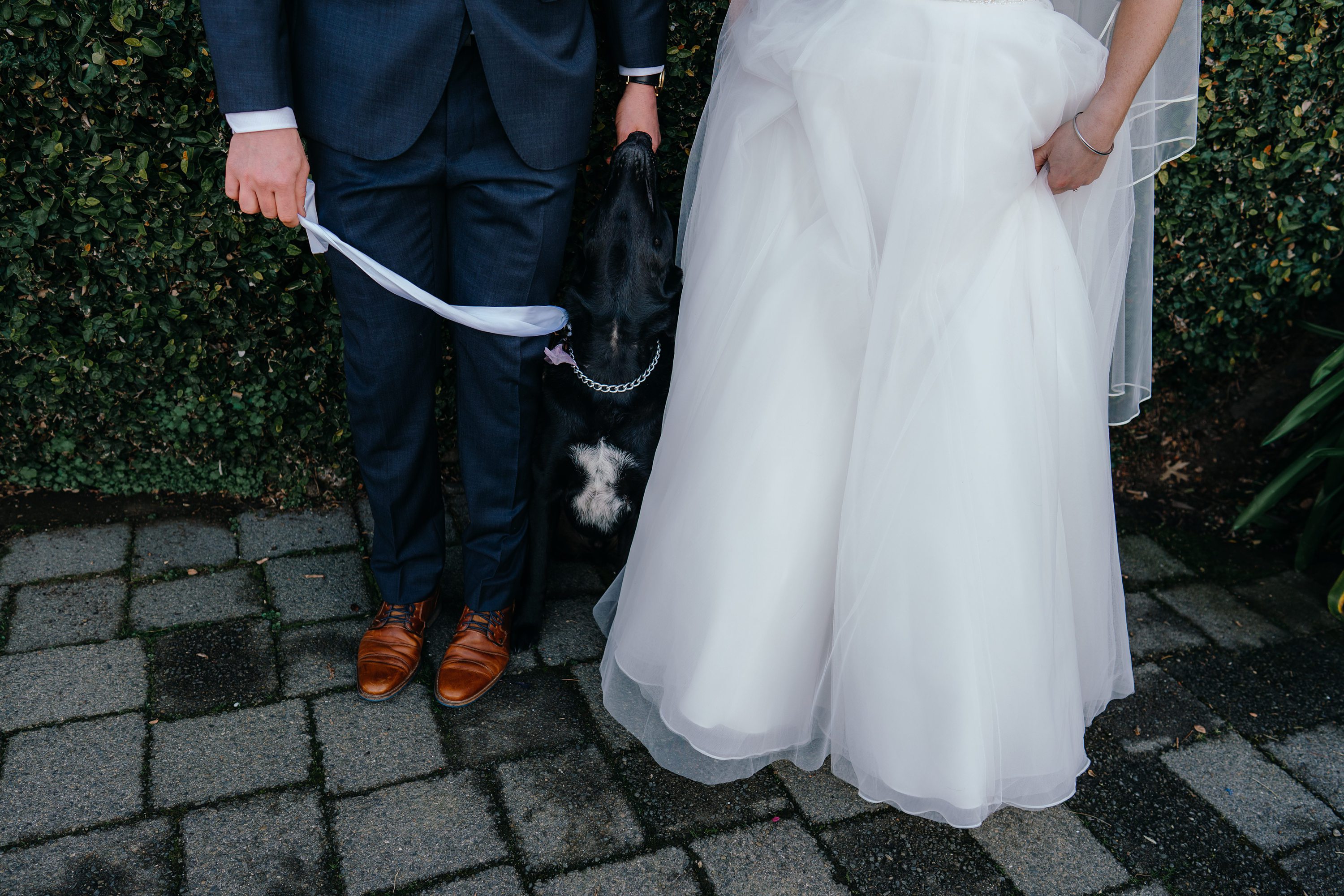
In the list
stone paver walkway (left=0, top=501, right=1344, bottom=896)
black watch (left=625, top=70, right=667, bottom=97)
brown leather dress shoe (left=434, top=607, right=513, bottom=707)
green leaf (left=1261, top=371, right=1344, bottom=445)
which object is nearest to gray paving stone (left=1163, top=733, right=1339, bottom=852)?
stone paver walkway (left=0, top=501, right=1344, bottom=896)

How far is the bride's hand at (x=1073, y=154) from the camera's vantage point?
1726 millimetres

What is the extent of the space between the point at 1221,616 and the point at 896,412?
1.69 m

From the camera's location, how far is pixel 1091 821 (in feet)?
6.86

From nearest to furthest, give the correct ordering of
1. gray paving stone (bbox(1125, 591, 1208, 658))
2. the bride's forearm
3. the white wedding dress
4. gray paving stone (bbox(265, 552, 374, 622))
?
the bride's forearm → the white wedding dress → gray paving stone (bbox(265, 552, 374, 622)) → gray paving stone (bbox(1125, 591, 1208, 658))

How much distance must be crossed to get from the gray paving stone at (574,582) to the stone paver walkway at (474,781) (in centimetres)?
3

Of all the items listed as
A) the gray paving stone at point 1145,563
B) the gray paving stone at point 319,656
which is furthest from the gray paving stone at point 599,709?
the gray paving stone at point 1145,563

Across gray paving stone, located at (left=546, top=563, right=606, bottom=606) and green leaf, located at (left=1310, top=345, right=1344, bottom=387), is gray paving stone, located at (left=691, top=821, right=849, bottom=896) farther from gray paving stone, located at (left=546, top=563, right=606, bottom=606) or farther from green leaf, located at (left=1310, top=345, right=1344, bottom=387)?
green leaf, located at (left=1310, top=345, right=1344, bottom=387)

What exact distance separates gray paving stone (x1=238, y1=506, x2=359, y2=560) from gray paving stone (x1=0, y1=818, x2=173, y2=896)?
0.99 meters

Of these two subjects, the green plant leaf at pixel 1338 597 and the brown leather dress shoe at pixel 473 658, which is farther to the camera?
the green plant leaf at pixel 1338 597

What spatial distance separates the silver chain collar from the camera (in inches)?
90.6

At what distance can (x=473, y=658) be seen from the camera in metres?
2.33

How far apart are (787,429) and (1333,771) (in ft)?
5.42

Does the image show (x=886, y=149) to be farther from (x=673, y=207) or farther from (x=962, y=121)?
(x=673, y=207)

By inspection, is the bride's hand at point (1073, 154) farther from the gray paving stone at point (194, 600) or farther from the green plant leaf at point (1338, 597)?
the gray paving stone at point (194, 600)
